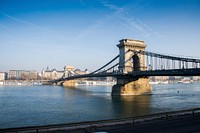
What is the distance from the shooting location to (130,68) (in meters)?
69.8

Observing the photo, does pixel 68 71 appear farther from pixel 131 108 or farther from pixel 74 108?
pixel 131 108

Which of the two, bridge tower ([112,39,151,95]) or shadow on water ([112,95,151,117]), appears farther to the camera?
bridge tower ([112,39,151,95])

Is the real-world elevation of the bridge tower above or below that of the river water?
above

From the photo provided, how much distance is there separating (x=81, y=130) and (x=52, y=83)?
535ft

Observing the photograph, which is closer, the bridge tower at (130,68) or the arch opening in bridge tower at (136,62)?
the bridge tower at (130,68)

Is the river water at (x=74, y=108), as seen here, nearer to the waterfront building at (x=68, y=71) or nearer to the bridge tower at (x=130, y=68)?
the bridge tower at (x=130, y=68)

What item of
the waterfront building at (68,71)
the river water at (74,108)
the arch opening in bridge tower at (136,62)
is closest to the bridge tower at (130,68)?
the arch opening in bridge tower at (136,62)

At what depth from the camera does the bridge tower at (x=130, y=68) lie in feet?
215

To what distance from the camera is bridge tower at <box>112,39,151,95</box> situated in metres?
65.4

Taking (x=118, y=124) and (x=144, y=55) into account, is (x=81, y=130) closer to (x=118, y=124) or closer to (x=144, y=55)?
(x=118, y=124)

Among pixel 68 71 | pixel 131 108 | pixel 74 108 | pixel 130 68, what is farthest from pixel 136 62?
pixel 68 71

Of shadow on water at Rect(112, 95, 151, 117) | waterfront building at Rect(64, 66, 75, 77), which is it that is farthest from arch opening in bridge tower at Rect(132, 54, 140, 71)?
waterfront building at Rect(64, 66, 75, 77)

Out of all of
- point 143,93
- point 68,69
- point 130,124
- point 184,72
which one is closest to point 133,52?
point 143,93

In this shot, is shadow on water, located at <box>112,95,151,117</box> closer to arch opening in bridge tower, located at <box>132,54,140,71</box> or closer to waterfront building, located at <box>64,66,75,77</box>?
arch opening in bridge tower, located at <box>132,54,140,71</box>
